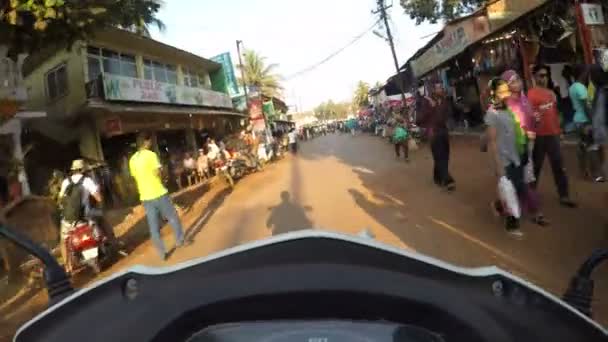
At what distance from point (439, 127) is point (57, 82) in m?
13.1

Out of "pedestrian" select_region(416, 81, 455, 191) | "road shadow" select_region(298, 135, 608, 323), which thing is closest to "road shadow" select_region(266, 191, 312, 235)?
"road shadow" select_region(298, 135, 608, 323)

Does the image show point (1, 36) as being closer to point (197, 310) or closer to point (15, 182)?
point (15, 182)

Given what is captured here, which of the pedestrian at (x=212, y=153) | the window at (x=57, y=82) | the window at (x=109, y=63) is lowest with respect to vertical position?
the pedestrian at (x=212, y=153)

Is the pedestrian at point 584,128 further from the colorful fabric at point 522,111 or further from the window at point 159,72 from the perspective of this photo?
the window at point 159,72

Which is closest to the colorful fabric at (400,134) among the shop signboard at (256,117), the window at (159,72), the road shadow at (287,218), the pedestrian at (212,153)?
the road shadow at (287,218)

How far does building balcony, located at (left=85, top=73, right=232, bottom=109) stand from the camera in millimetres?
15959

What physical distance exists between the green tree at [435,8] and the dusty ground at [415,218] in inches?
497

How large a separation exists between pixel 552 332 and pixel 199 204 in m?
12.6

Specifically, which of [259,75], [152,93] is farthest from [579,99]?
[259,75]

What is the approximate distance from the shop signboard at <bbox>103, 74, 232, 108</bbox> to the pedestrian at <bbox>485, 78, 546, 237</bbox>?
12.8m

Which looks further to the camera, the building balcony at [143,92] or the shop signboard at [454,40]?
the building balcony at [143,92]

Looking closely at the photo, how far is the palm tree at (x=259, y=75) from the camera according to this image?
48.1 m

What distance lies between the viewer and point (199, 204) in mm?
13438

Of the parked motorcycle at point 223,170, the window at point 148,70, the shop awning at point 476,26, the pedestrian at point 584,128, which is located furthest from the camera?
the window at point 148,70
